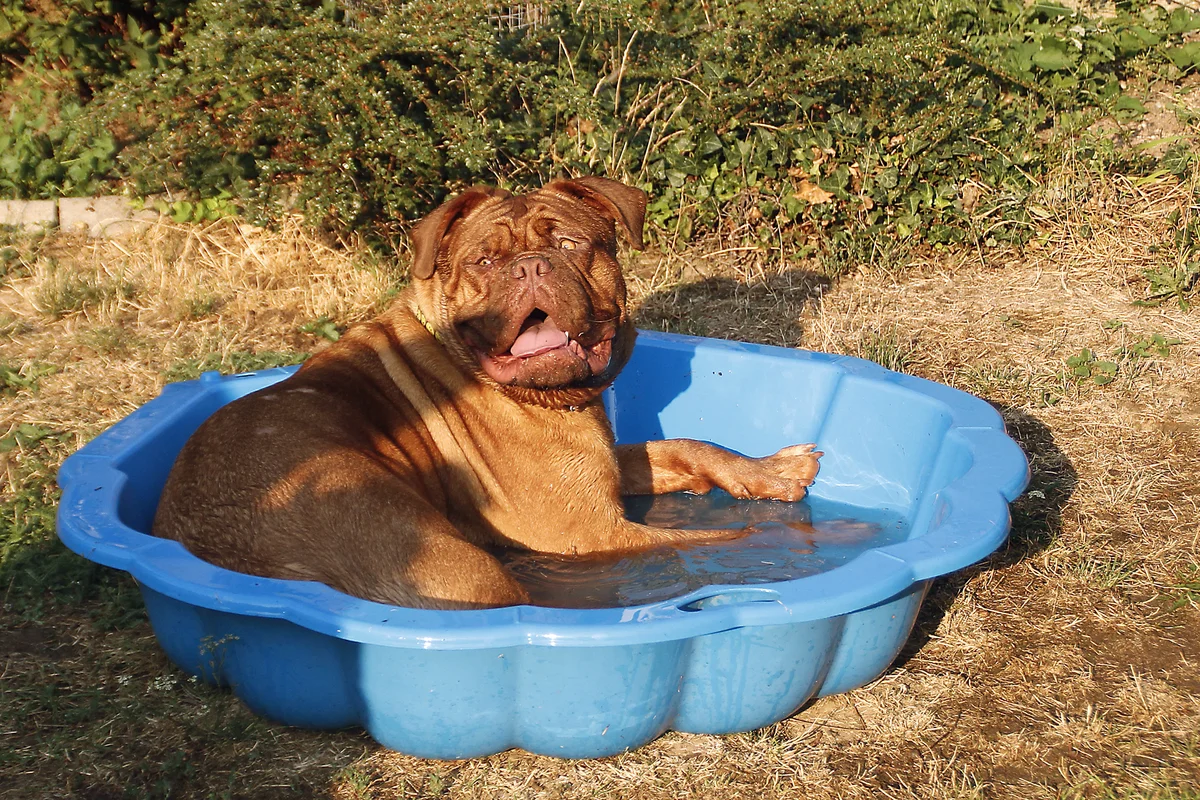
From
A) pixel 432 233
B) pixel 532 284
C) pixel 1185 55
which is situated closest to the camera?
pixel 532 284

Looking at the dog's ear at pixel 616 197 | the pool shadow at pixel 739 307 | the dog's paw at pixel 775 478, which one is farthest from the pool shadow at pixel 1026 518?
the dog's ear at pixel 616 197

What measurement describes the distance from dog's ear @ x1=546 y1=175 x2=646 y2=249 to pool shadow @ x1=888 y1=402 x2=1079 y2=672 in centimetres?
181

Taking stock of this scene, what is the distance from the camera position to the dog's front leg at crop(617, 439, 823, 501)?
5570mm

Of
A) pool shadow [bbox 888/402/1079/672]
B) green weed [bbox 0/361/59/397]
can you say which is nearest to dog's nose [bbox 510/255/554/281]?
pool shadow [bbox 888/402/1079/672]

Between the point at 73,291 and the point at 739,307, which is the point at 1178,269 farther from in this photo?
the point at 73,291

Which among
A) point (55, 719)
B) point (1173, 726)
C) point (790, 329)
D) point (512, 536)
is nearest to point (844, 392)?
point (790, 329)

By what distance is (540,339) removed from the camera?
453 cm

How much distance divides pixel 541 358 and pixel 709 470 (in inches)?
58.4

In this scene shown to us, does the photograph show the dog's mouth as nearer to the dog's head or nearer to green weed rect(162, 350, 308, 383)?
the dog's head

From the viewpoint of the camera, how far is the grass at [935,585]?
11.8ft

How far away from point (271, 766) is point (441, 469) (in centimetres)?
140

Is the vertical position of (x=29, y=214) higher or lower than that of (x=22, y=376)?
higher

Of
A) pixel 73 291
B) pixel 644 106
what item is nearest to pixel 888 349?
pixel 644 106

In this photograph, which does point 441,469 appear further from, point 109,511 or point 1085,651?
point 1085,651
